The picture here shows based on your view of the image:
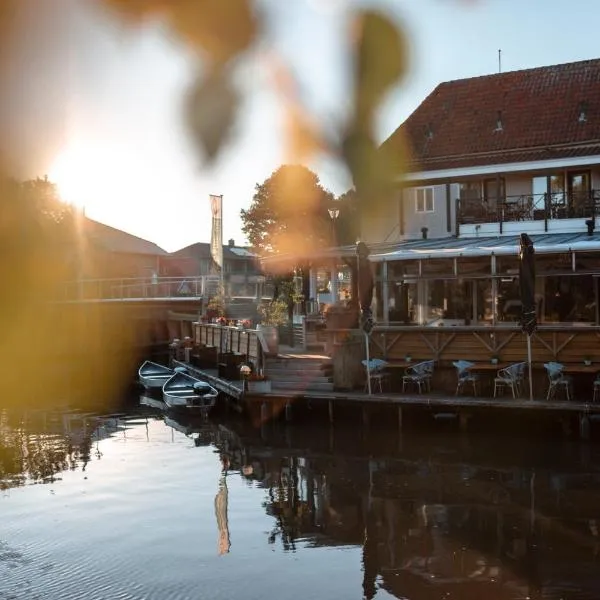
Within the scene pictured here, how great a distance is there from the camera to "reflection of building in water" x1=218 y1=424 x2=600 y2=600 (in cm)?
884

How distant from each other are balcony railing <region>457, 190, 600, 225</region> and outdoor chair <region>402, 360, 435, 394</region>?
890cm

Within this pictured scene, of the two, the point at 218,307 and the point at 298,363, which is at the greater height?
the point at 218,307

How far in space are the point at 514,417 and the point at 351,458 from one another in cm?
474

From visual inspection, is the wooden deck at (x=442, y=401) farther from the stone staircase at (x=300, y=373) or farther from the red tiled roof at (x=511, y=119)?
the red tiled roof at (x=511, y=119)

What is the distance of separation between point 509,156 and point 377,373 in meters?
11.6

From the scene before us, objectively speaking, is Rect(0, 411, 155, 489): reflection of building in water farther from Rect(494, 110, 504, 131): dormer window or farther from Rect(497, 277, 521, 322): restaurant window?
Rect(494, 110, 504, 131): dormer window

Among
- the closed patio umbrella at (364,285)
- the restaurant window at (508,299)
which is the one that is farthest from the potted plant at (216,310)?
the closed patio umbrella at (364,285)

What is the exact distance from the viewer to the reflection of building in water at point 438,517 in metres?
8.84

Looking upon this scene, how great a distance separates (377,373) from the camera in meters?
19.8

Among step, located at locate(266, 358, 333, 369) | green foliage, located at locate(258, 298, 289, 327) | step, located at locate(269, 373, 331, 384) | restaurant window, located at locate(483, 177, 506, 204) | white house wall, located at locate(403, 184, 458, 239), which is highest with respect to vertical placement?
restaurant window, located at locate(483, 177, 506, 204)

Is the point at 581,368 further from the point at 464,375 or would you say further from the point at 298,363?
the point at 298,363

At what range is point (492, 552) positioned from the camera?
9789mm

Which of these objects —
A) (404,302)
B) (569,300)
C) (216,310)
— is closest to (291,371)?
(404,302)

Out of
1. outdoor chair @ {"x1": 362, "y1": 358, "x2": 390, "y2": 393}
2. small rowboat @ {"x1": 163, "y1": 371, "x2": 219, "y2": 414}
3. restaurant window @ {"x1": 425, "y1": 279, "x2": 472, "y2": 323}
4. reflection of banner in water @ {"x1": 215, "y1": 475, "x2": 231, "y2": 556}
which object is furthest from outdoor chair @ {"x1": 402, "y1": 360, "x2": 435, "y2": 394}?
reflection of banner in water @ {"x1": 215, "y1": 475, "x2": 231, "y2": 556}
